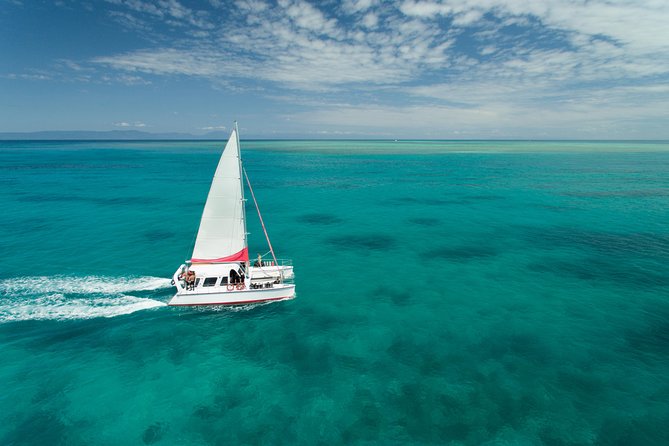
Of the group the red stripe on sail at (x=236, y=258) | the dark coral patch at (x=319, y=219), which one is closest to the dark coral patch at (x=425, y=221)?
the dark coral patch at (x=319, y=219)

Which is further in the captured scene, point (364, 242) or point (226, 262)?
point (364, 242)

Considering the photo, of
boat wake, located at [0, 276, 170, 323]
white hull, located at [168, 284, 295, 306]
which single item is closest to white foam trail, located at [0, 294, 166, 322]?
boat wake, located at [0, 276, 170, 323]

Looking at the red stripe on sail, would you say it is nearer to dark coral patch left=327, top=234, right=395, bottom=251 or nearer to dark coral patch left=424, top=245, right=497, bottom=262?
dark coral patch left=327, top=234, right=395, bottom=251

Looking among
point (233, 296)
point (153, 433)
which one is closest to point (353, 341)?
point (233, 296)

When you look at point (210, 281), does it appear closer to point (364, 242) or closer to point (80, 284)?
point (80, 284)

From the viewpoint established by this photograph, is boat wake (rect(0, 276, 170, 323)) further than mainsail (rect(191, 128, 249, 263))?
No

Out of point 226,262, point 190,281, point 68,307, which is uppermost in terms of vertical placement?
point 226,262

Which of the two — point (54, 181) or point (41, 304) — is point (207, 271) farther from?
point (54, 181)
